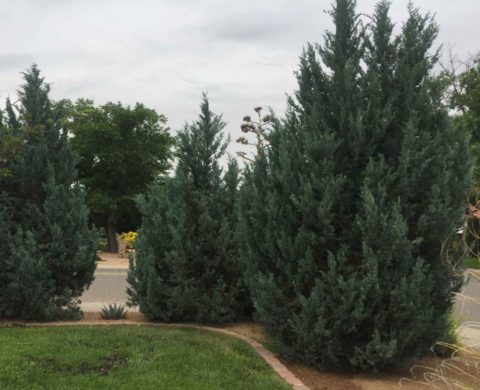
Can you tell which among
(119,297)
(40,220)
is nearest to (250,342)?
(40,220)

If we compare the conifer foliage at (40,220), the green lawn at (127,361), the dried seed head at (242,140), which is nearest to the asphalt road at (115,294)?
the conifer foliage at (40,220)

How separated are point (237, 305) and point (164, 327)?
38.4 inches

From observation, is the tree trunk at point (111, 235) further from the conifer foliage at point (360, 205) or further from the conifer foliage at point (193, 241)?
the conifer foliage at point (360, 205)

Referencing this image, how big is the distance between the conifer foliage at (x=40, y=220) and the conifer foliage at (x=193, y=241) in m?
0.77

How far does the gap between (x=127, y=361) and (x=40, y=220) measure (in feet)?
9.22

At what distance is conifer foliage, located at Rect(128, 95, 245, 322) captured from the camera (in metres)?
6.69

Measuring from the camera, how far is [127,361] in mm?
4848

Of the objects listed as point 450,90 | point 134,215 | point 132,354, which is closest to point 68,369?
point 132,354

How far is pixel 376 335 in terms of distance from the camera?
466cm

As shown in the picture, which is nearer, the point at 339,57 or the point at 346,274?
the point at 346,274

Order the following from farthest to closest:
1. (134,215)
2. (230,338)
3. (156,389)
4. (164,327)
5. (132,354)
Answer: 1. (134,215)
2. (164,327)
3. (230,338)
4. (132,354)
5. (156,389)

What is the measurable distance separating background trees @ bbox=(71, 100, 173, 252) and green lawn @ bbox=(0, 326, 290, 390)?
25.0 m

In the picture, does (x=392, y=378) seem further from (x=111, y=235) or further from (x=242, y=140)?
(x=111, y=235)

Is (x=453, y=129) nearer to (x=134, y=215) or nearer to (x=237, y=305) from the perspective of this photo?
(x=237, y=305)
